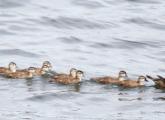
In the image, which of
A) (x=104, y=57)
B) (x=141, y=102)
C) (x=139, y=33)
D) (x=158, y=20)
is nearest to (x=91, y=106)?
(x=141, y=102)

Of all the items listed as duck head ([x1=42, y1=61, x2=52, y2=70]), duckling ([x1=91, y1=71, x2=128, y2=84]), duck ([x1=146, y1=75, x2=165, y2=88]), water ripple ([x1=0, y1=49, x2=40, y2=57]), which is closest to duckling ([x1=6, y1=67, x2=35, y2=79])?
duck head ([x1=42, y1=61, x2=52, y2=70])

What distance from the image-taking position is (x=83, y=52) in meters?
21.2

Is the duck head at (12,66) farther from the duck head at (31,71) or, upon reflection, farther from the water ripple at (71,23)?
the water ripple at (71,23)

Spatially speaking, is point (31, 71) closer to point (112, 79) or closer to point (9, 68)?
point (9, 68)

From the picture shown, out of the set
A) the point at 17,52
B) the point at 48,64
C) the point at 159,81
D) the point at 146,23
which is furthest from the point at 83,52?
the point at 146,23

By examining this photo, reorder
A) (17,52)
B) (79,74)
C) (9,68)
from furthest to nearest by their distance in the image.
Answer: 1. (17,52)
2. (9,68)
3. (79,74)

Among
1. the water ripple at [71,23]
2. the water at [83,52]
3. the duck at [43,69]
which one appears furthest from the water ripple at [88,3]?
the duck at [43,69]

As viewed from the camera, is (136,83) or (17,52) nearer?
(136,83)

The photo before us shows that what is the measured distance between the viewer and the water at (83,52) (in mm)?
16219

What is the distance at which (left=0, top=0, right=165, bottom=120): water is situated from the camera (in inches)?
639

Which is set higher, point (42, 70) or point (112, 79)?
point (42, 70)

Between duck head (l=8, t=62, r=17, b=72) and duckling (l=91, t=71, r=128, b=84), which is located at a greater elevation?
duck head (l=8, t=62, r=17, b=72)

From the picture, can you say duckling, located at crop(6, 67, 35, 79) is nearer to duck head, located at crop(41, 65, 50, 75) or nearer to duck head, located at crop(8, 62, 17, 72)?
duck head, located at crop(8, 62, 17, 72)

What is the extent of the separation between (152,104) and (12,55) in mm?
4800
